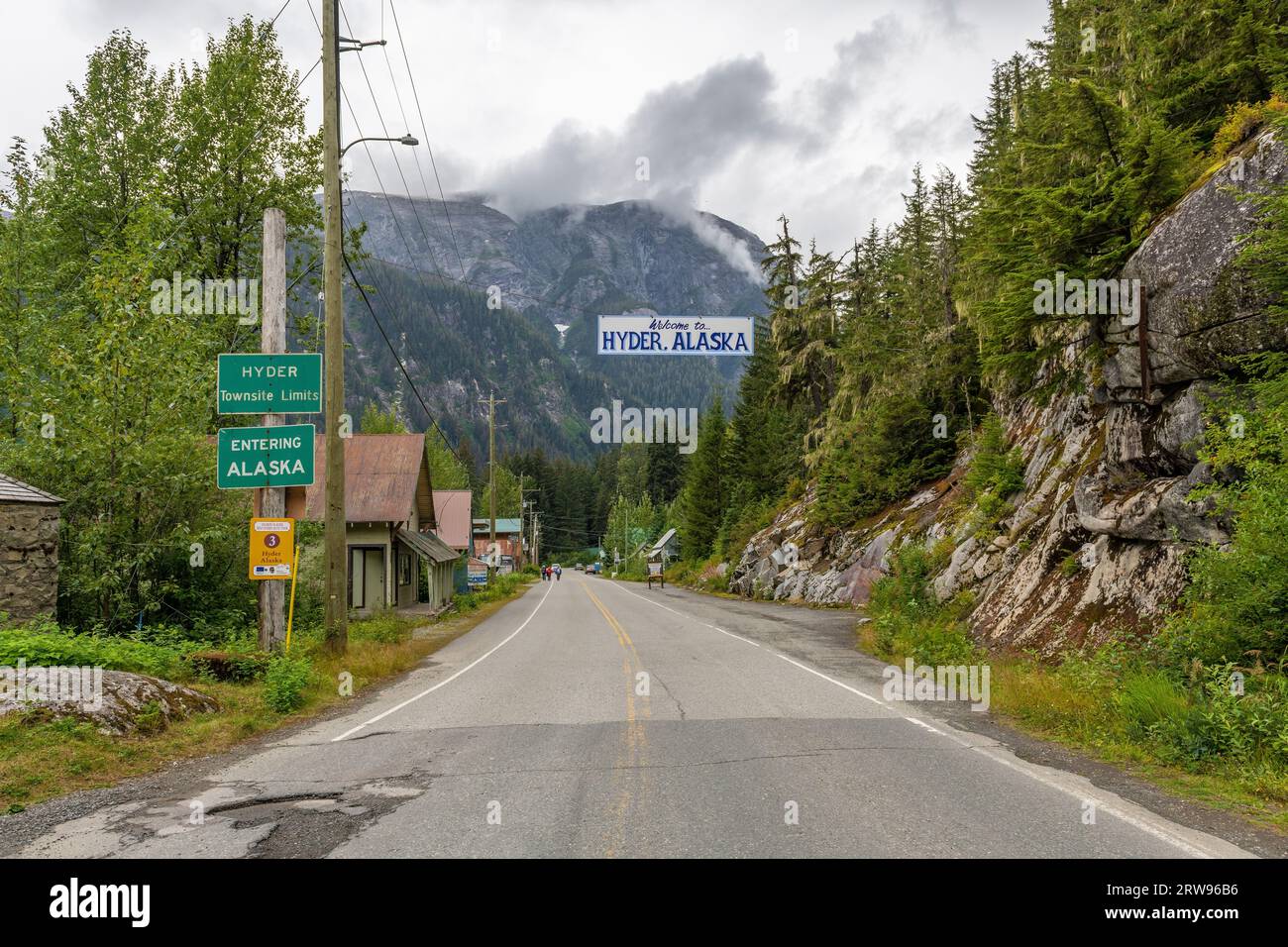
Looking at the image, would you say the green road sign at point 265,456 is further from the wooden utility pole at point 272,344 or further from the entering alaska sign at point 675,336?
the entering alaska sign at point 675,336

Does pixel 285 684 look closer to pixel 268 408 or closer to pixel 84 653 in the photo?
pixel 84 653

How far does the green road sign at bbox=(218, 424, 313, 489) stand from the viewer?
13.0 meters

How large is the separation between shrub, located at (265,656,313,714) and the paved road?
2.89 ft

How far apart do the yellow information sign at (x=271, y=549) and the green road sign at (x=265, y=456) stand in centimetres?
71

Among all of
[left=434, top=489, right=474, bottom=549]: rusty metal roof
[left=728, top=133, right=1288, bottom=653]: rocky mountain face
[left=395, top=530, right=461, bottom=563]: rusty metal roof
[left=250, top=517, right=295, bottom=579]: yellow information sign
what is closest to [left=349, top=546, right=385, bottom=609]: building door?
[left=395, top=530, right=461, bottom=563]: rusty metal roof

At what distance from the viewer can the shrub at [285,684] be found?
10945mm

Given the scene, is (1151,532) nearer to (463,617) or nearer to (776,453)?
(463,617)

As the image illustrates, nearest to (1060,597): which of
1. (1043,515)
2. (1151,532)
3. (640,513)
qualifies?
(1151,532)

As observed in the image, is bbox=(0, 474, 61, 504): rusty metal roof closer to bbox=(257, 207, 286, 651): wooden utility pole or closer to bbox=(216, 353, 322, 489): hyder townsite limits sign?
bbox=(216, 353, 322, 489): hyder townsite limits sign

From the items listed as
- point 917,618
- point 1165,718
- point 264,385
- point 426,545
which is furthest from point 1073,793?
point 426,545

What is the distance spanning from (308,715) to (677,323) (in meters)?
11.6

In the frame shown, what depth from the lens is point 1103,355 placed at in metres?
14.1

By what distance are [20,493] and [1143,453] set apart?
19399 mm

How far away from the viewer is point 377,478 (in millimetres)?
30109
